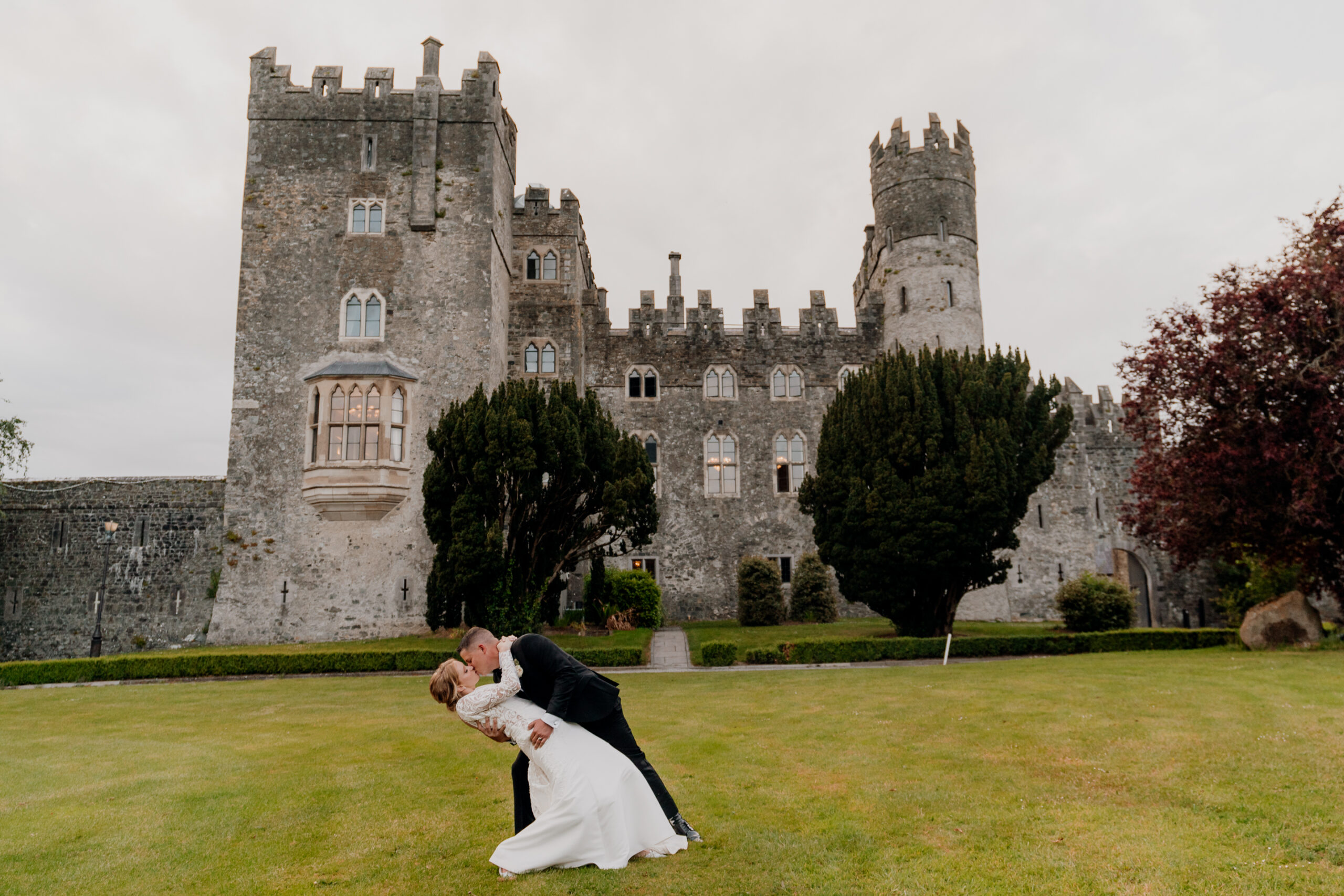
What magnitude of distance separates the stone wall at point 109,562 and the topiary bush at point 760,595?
18.7 m

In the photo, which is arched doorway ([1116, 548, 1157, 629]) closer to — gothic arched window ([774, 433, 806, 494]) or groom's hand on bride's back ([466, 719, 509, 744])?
gothic arched window ([774, 433, 806, 494])

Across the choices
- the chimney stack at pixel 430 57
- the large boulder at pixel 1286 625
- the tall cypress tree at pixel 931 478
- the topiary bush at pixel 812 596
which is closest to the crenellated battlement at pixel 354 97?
the chimney stack at pixel 430 57

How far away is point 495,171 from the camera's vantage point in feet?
93.1

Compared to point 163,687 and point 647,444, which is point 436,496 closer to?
point 163,687

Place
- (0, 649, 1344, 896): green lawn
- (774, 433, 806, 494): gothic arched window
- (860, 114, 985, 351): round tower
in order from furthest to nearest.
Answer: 1. (774, 433, 806, 494): gothic arched window
2. (860, 114, 985, 351): round tower
3. (0, 649, 1344, 896): green lawn

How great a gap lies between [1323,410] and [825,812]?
16745 mm

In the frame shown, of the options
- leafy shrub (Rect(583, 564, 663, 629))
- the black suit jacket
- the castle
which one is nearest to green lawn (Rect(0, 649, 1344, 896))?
the black suit jacket

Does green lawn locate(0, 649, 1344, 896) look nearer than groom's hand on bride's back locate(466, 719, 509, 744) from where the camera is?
Yes

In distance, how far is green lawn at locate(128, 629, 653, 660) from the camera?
A: 71.4 ft

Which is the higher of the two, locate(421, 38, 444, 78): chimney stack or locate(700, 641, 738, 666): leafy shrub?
locate(421, 38, 444, 78): chimney stack

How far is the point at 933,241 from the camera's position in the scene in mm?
33094

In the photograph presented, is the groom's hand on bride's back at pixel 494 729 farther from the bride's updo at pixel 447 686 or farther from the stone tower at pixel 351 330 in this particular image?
the stone tower at pixel 351 330

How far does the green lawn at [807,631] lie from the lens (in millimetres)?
23641

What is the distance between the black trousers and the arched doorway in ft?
102
